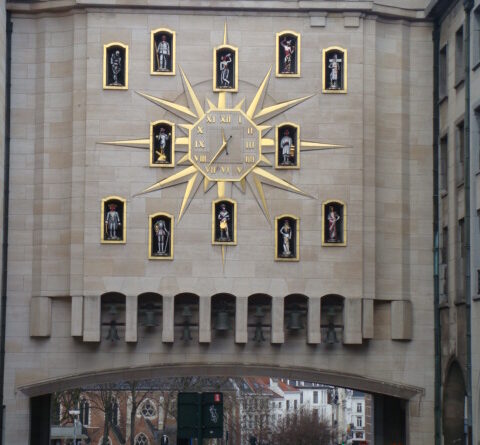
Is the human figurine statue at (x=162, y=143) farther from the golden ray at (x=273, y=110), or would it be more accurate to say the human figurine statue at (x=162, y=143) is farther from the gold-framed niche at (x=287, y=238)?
the gold-framed niche at (x=287, y=238)

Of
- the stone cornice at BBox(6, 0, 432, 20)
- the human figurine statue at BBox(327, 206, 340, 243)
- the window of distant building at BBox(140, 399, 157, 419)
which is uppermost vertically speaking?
the stone cornice at BBox(6, 0, 432, 20)

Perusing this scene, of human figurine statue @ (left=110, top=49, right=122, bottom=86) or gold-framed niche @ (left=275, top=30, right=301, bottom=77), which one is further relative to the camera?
gold-framed niche @ (left=275, top=30, right=301, bottom=77)

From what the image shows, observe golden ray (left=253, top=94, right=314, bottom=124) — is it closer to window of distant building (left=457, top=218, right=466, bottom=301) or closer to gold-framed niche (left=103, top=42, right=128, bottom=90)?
gold-framed niche (left=103, top=42, right=128, bottom=90)

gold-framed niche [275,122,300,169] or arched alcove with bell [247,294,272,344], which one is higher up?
gold-framed niche [275,122,300,169]

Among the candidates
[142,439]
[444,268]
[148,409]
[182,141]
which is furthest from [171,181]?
[142,439]

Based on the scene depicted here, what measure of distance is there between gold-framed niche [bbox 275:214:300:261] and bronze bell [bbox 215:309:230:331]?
2.37m

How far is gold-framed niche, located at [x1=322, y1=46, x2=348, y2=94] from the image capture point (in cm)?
4928

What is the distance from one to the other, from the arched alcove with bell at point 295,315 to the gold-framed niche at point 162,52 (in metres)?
8.13

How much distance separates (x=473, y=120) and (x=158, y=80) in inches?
405

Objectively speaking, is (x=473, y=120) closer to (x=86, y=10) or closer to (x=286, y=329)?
(x=286, y=329)

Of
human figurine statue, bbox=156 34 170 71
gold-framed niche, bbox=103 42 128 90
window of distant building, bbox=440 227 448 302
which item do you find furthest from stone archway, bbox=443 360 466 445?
gold-framed niche, bbox=103 42 128 90

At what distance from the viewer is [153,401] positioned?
455 ft

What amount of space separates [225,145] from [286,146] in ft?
6.38

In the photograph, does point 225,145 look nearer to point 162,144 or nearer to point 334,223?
point 162,144
